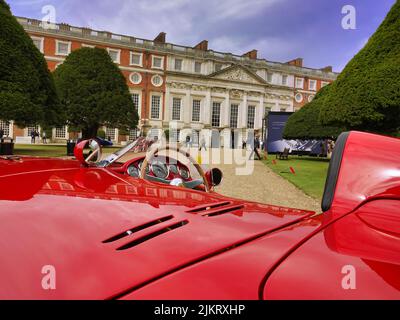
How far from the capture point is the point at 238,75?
191ft

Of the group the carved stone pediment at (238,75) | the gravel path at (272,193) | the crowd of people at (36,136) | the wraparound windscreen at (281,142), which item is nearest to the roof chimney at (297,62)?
the carved stone pediment at (238,75)

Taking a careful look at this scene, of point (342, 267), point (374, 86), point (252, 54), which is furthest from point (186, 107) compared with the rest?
point (342, 267)

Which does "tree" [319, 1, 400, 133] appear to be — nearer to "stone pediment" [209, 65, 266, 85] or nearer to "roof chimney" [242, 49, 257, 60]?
"stone pediment" [209, 65, 266, 85]

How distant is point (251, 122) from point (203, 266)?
59892 millimetres

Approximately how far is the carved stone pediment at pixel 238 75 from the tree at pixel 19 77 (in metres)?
38.5

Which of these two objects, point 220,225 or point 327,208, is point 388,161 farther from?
point 220,225

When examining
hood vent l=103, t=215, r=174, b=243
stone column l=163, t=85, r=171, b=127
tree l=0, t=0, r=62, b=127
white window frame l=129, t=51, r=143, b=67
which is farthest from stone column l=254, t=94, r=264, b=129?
hood vent l=103, t=215, r=174, b=243

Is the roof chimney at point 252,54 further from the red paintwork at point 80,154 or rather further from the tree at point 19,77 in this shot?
the red paintwork at point 80,154

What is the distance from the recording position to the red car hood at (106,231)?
938mm

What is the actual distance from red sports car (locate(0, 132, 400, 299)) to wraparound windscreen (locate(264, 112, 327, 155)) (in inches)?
1085

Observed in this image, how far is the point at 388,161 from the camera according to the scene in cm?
156

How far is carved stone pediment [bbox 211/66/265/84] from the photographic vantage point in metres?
56.7

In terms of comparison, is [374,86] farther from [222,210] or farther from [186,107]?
[186,107]
